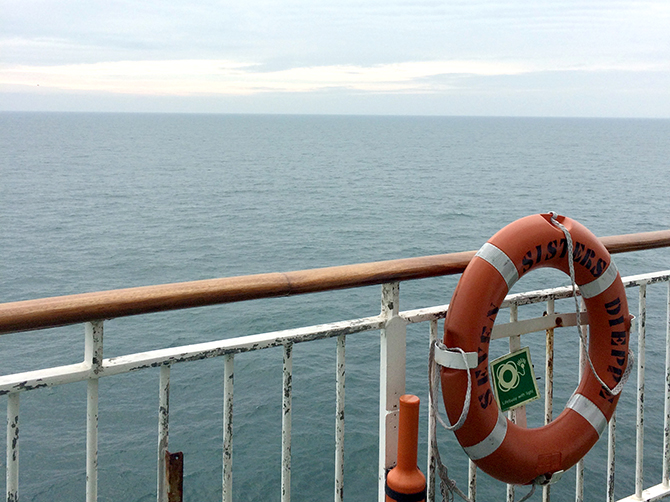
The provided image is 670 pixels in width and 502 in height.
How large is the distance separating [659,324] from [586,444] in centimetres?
1350

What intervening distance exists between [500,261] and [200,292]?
70 centimetres

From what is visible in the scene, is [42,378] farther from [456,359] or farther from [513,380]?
[513,380]

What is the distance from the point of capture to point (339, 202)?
3669 cm

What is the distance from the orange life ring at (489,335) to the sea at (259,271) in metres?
2.25

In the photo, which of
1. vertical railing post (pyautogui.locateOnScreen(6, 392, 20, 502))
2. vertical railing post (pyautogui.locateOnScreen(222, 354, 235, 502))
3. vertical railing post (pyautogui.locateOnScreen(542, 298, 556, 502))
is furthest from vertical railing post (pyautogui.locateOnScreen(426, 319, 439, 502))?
vertical railing post (pyautogui.locateOnScreen(6, 392, 20, 502))

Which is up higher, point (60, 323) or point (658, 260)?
point (60, 323)

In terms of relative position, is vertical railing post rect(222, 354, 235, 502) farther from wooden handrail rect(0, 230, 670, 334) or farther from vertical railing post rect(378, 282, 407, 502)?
vertical railing post rect(378, 282, 407, 502)

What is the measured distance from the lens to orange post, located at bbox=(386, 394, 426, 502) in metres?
1.41

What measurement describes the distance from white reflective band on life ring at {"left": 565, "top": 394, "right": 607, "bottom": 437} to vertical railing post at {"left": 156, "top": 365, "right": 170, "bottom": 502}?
42.0 inches

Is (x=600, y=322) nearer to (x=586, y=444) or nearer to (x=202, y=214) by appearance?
(x=586, y=444)

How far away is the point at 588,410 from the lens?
1.73 meters

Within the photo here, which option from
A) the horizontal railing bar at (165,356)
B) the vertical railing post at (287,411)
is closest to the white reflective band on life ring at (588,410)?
the horizontal railing bar at (165,356)

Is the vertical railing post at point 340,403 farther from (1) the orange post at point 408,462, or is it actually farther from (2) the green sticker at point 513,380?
(2) the green sticker at point 513,380

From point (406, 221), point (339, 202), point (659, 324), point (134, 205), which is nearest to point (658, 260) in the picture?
point (659, 324)
